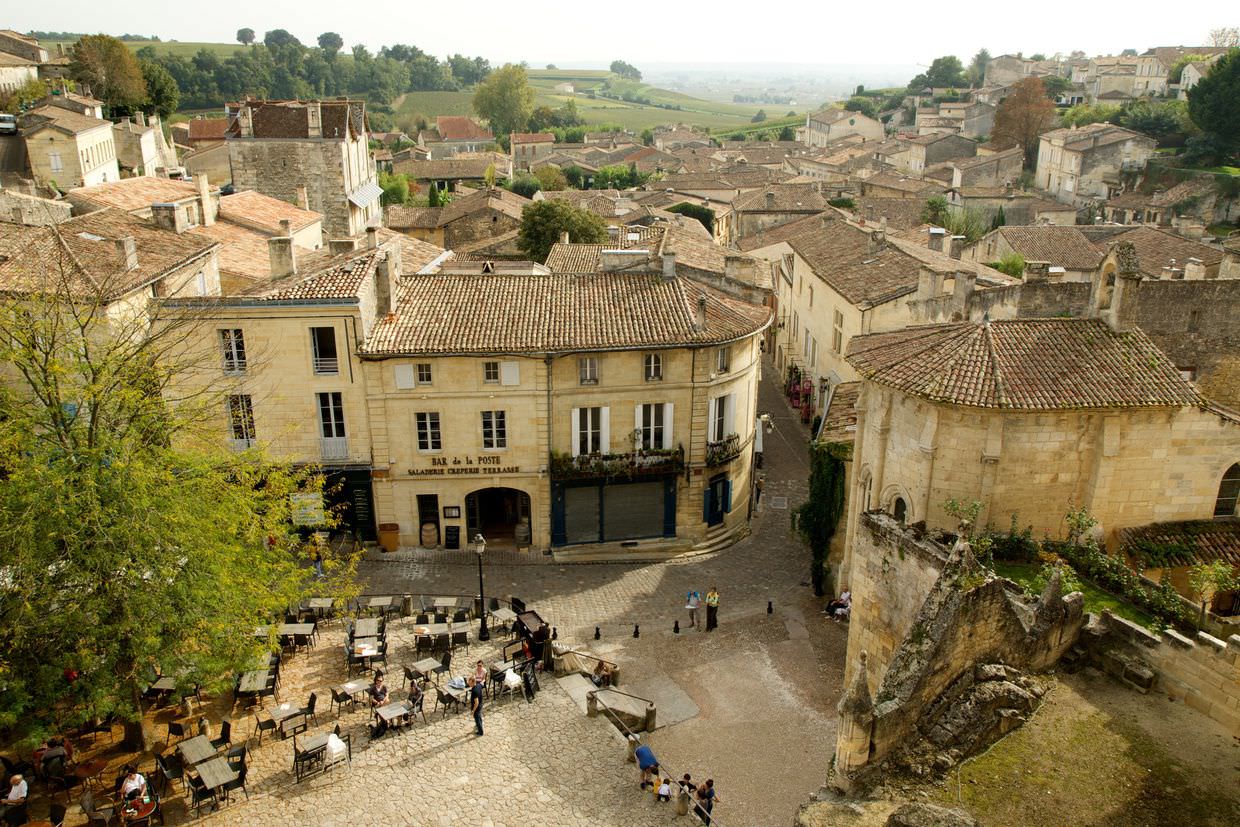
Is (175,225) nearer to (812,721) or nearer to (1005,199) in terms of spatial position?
(812,721)

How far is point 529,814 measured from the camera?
60.8 feet

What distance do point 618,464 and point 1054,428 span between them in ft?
48.3

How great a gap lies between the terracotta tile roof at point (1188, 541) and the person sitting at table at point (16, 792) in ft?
81.0

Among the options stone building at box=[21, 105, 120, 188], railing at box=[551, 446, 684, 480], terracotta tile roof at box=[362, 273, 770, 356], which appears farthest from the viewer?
stone building at box=[21, 105, 120, 188]

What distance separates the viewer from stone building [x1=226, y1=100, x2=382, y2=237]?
64.9m

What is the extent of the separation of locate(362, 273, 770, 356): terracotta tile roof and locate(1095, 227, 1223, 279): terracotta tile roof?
96.8ft

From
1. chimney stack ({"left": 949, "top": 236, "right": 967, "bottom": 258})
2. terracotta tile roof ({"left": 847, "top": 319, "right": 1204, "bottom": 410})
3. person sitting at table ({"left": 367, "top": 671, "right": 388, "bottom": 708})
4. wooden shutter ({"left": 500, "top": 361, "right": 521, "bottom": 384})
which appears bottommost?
person sitting at table ({"left": 367, "top": 671, "right": 388, "bottom": 708})

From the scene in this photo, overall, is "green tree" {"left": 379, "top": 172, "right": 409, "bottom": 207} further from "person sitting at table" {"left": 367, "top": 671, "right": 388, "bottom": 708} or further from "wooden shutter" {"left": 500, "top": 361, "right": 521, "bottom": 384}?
"person sitting at table" {"left": 367, "top": 671, "right": 388, "bottom": 708}

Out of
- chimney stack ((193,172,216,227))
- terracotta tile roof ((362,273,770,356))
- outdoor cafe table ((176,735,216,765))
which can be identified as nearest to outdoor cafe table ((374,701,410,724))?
outdoor cafe table ((176,735,216,765))

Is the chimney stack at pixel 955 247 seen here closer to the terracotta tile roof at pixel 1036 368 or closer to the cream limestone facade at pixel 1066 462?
the terracotta tile roof at pixel 1036 368

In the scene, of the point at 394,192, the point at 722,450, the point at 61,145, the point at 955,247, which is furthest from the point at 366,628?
the point at 394,192

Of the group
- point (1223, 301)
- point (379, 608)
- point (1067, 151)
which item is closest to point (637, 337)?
point (379, 608)

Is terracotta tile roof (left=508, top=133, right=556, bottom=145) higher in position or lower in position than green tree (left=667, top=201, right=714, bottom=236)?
higher

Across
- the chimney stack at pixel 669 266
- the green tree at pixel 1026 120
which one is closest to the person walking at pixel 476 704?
the chimney stack at pixel 669 266
